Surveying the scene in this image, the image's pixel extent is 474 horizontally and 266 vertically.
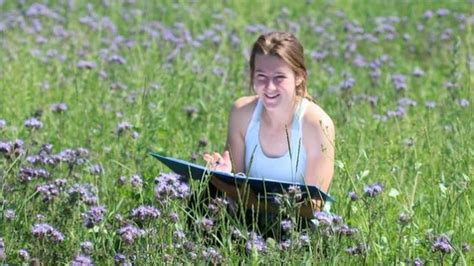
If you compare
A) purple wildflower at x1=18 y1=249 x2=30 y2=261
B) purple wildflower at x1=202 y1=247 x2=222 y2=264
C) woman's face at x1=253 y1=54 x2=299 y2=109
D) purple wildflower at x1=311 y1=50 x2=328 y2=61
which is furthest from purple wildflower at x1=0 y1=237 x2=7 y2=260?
purple wildflower at x1=311 y1=50 x2=328 y2=61

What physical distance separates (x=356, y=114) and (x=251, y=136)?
1768 millimetres

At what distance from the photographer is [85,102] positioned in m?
6.41

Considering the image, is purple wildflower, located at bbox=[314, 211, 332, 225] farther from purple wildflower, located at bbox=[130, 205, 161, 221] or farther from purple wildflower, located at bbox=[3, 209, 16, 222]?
purple wildflower, located at bbox=[3, 209, 16, 222]

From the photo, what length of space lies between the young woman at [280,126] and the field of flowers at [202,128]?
0.13 meters

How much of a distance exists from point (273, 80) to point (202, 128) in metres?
1.72

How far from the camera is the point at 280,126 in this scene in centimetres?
482

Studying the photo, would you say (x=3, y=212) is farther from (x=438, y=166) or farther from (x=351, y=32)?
(x=351, y=32)

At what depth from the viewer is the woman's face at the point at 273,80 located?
4.67 m

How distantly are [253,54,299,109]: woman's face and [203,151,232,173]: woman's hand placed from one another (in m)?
0.29

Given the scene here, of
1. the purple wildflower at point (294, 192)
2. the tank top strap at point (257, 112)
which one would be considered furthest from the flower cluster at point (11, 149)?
the purple wildflower at point (294, 192)

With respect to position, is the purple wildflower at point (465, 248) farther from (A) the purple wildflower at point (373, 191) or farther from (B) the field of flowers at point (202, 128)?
(A) the purple wildflower at point (373, 191)

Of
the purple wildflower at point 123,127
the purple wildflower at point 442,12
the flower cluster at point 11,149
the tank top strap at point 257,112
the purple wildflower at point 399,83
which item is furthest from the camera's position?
the purple wildflower at point 442,12

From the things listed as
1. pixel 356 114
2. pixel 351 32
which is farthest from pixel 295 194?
pixel 351 32

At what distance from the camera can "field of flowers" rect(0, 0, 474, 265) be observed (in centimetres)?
405
